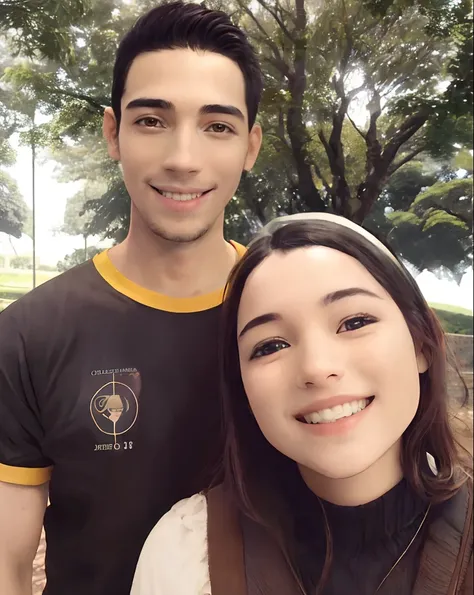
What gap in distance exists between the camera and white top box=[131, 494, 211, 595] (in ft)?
2.48

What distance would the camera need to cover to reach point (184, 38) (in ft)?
2.61

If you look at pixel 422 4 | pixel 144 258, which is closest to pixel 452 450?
pixel 144 258

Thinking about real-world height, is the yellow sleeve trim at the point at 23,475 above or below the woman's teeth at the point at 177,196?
below

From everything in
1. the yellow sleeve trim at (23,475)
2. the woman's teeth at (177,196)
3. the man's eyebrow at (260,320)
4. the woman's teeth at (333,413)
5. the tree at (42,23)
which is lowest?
the yellow sleeve trim at (23,475)

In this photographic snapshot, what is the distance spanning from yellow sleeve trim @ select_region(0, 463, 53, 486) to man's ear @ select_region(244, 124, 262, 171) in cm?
60

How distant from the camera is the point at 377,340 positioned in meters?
0.73

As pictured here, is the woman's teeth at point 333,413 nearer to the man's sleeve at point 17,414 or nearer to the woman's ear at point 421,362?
the woman's ear at point 421,362

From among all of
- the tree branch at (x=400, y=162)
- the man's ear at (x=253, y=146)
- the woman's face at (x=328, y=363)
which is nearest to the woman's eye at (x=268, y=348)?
the woman's face at (x=328, y=363)

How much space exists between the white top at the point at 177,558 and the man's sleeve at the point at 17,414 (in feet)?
0.72

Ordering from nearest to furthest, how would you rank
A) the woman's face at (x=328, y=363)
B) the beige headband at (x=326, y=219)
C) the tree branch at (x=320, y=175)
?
the woman's face at (x=328, y=363)
the beige headband at (x=326, y=219)
the tree branch at (x=320, y=175)

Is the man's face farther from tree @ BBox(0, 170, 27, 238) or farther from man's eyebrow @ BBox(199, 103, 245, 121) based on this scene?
tree @ BBox(0, 170, 27, 238)

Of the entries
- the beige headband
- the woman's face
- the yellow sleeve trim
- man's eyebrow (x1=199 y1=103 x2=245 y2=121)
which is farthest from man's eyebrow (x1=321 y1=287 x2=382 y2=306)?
the yellow sleeve trim

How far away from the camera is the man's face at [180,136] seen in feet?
2.58

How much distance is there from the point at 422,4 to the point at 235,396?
80cm
